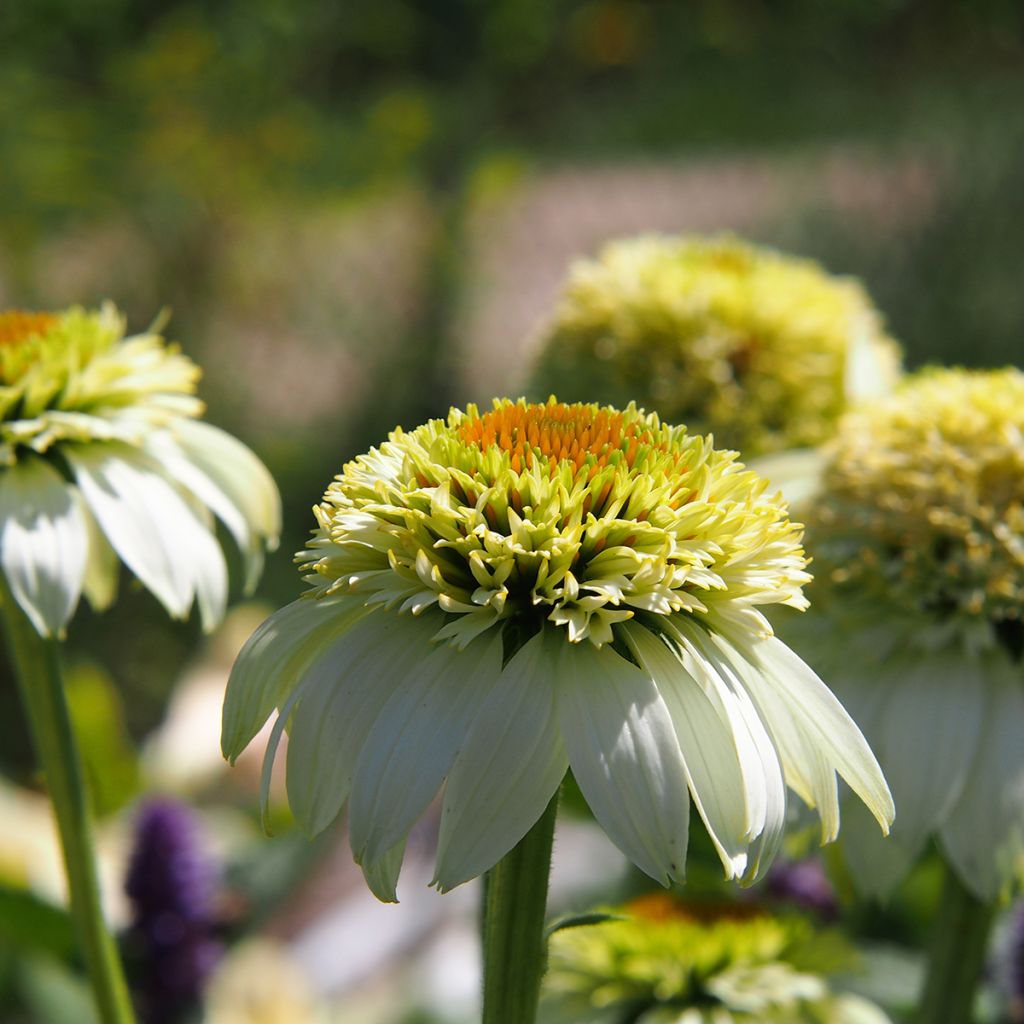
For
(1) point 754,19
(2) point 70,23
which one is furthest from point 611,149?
(2) point 70,23

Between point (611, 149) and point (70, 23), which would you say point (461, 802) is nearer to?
point (70, 23)

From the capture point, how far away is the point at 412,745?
49 cm

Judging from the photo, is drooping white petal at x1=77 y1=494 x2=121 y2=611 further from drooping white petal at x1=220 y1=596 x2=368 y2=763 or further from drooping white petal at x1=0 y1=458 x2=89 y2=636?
drooping white petal at x1=220 y1=596 x2=368 y2=763

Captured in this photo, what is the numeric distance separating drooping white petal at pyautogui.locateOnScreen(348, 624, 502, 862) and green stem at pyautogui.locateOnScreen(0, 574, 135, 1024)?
0.98 feet

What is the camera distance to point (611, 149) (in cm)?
736

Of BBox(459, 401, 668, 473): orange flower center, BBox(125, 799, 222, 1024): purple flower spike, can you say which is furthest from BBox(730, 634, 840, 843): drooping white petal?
BBox(125, 799, 222, 1024): purple flower spike

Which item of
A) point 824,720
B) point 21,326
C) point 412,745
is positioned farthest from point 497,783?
point 21,326

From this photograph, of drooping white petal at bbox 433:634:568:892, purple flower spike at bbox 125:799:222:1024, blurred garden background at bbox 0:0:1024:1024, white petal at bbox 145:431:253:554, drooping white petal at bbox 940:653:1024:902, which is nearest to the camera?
drooping white petal at bbox 433:634:568:892

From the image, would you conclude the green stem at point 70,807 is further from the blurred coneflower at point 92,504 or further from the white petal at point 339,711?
the white petal at point 339,711

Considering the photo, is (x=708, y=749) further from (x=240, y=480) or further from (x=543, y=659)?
(x=240, y=480)

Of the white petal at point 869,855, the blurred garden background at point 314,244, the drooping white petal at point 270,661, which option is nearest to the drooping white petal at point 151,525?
the drooping white petal at point 270,661

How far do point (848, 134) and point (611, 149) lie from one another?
1309 millimetres

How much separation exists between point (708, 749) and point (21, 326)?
0.57m

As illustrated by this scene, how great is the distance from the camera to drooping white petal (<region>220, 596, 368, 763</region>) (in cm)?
55
